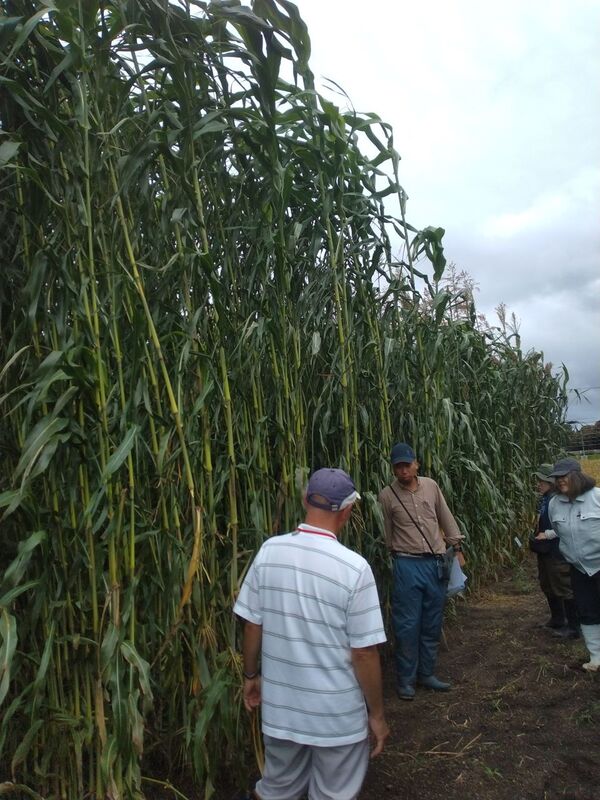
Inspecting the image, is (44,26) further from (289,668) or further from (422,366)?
(422,366)

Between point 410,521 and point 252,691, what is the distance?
181 cm

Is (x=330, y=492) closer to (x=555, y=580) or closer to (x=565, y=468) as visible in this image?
(x=565, y=468)

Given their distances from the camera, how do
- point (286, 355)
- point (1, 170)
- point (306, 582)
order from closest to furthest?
point (306, 582)
point (1, 170)
point (286, 355)

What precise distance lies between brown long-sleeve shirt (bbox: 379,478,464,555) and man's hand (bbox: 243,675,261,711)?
5.51ft

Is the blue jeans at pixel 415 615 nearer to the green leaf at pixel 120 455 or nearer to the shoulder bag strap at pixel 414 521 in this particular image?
the shoulder bag strap at pixel 414 521

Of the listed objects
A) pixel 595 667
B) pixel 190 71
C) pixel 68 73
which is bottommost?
pixel 595 667

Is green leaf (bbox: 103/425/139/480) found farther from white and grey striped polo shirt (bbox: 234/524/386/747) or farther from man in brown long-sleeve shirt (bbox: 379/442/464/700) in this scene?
man in brown long-sleeve shirt (bbox: 379/442/464/700)

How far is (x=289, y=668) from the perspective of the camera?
1.92 m

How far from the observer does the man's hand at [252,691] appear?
2.13 metres

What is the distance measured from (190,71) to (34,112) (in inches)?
27.0

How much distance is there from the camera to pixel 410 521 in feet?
12.3

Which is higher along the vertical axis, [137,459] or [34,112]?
[34,112]

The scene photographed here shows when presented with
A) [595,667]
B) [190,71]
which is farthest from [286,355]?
[595,667]

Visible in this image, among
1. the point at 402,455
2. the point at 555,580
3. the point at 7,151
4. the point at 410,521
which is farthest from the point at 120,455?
the point at 555,580
